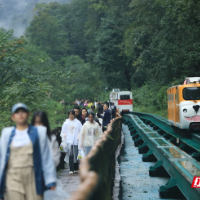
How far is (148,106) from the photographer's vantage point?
45750 millimetres

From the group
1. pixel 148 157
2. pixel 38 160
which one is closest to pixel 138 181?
pixel 148 157

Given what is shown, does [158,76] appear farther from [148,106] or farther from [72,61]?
[72,61]

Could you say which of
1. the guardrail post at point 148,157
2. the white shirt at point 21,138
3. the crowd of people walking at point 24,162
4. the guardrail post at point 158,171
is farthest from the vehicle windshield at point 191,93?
the white shirt at point 21,138

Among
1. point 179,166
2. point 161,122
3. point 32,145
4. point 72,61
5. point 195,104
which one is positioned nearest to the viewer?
point 32,145

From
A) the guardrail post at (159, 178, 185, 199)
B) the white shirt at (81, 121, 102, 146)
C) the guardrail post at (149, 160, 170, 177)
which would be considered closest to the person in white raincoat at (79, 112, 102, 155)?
the white shirt at (81, 121, 102, 146)

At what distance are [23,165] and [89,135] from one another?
540 cm

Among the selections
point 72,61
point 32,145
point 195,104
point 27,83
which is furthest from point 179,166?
point 72,61

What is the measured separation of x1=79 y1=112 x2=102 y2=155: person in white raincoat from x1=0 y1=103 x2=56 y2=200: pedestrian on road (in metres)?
5.21

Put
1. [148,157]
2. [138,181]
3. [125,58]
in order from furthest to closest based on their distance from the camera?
1. [125,58]
2. [148,157]
3. [138,181]

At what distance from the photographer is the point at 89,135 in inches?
390

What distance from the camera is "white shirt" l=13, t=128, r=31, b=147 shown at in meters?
4.58

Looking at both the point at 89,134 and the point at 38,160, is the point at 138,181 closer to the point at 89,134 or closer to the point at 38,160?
the point at 89,134

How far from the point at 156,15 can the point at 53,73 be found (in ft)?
33.8

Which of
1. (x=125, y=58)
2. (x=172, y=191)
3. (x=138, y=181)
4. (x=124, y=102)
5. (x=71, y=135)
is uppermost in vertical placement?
(x=125, y=58)
